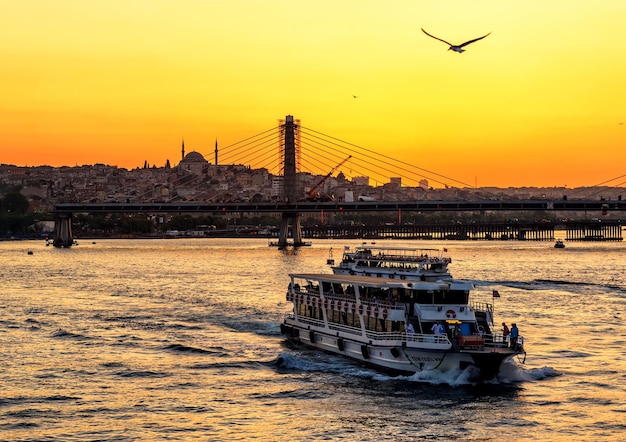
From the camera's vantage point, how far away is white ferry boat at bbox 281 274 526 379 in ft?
116

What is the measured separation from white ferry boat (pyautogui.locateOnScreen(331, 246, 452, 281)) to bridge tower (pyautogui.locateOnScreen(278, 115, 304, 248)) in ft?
319

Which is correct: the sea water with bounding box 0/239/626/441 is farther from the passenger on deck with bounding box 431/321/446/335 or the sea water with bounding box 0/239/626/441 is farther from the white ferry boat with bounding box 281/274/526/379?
the passenger on deck with bounding box 431/321/446/335

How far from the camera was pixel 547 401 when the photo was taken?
33750mm

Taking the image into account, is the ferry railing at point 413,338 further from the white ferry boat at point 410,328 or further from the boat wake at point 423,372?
the boat wake at point 423,372

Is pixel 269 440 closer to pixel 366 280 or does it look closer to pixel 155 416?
pixel 155 416

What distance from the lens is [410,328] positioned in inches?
1423

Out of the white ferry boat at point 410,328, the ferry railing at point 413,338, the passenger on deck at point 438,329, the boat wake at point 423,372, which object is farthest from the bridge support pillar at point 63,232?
the passenger on deck at point 438,329

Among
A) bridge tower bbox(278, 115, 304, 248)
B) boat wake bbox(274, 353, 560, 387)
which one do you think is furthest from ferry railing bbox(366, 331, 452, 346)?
bridge tower bbox(278, 115, 304, 248)

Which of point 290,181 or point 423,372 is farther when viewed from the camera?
point 290,181

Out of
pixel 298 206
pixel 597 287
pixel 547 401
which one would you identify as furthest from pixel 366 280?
pixel 298 206

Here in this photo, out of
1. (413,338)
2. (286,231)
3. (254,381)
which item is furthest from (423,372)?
(286,231)

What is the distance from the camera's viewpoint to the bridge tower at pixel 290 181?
149625 millimetres

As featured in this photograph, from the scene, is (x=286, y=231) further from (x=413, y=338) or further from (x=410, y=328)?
(x=413, y=338)

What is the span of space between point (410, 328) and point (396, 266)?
1109cm
